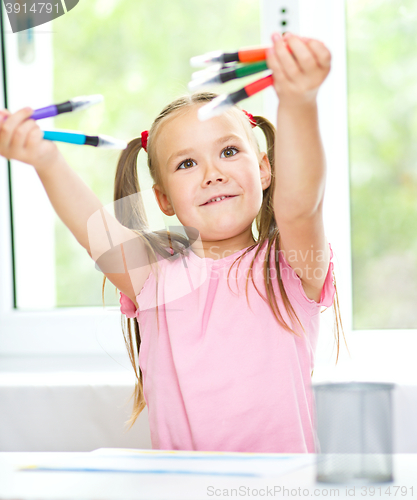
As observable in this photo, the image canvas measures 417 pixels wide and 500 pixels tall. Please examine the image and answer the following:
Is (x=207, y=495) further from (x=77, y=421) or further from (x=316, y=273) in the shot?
(x=77, y=421)

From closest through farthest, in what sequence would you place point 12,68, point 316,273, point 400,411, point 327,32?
point 316,273 → point 400,411 → point 327,32 → point 12,68

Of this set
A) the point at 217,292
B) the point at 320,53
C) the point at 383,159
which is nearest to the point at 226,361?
the point at 217,292

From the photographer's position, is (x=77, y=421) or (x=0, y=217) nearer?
(x=77, y=421)

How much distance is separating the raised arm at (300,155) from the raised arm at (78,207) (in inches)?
8.6

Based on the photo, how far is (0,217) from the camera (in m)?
1.18

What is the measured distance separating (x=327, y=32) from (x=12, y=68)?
670mm

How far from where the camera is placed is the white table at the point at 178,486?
1.19 ft

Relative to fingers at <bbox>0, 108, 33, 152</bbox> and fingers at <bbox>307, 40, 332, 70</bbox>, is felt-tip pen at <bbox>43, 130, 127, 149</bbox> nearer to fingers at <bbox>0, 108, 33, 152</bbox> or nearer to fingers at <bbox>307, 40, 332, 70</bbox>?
fingers at <bbox>0, 108, 33, 152</bbox>

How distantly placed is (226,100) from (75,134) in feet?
0.54

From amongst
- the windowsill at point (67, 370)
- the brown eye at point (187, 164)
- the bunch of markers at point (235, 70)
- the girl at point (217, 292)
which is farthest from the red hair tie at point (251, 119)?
the windowsill at point (67, 370)

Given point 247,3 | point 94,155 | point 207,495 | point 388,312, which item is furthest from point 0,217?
point 207,495

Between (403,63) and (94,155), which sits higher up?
(403,63)

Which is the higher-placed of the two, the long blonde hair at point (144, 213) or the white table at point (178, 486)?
the long blonde hair at point (144, 213)

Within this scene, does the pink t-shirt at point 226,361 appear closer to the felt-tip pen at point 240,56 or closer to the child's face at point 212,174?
the child's face at point 212,174
